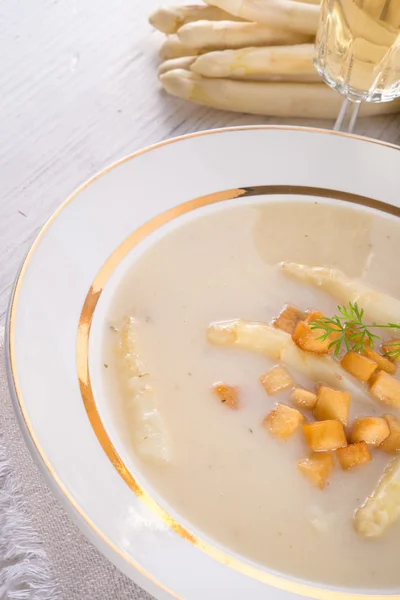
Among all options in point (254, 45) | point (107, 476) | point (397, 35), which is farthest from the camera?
point (254, 45)

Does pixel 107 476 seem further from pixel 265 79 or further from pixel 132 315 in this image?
pixel 265 79

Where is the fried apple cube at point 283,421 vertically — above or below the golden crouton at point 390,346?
below

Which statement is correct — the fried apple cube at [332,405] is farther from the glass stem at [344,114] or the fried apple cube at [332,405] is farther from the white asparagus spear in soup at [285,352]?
the glass stem at [344,114]

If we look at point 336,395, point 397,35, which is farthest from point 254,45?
point 336,395

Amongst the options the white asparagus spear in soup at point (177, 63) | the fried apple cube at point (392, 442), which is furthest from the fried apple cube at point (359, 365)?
the white asparagus spear in soup at point (177, 63)

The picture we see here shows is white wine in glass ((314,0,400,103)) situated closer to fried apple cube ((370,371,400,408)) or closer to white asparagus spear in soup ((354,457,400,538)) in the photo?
fried apple cube ((370,371,400,408))

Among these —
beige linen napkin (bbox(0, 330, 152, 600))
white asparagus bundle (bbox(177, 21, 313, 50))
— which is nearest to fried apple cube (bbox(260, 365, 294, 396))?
beige linen napkin (bbox(0, 330, 152, 600))
